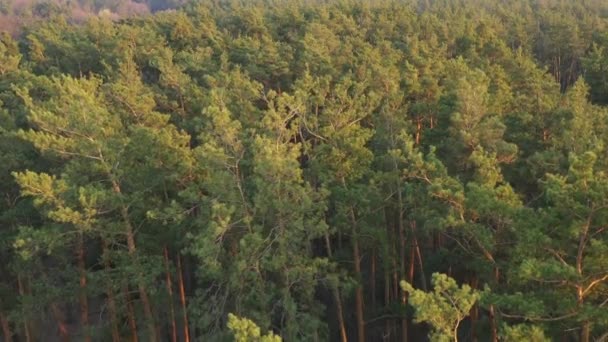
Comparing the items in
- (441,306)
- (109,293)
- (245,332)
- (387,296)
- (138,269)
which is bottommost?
(387,296)

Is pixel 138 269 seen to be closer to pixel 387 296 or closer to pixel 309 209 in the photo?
pixel 309 209

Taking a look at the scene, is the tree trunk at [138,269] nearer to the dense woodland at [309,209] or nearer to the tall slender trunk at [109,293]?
the dense woodland at [309,209]

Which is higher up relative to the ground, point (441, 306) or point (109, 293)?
point (441, 306)

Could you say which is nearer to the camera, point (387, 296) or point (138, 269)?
point (138, 269)

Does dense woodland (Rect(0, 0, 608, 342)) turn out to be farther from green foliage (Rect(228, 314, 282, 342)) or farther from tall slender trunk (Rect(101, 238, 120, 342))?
tall slender trunk (Rect(101, 238, 120, 342))

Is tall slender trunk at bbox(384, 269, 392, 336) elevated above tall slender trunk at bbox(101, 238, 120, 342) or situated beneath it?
situated beneath

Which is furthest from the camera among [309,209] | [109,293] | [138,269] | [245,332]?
[109,293]

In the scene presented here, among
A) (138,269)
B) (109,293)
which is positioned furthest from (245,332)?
(109,293)

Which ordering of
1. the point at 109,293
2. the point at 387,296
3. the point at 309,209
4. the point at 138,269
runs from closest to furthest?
the point at 309,209, the point at 138,269, the point at 109,293, the point at 387,296

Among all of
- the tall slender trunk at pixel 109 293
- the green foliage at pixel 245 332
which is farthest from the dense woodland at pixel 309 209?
the tall slender trunk at pixel 109 293

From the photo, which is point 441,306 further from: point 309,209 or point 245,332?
point 309,209

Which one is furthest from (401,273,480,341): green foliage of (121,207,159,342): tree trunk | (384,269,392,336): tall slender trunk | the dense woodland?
(384,269,392,336): tall slender trunk

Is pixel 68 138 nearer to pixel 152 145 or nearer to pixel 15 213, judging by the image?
pixel 152 145
